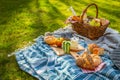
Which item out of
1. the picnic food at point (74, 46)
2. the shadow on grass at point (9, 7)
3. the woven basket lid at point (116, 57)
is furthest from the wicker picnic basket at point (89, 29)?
the shadow on grass at point (9, 7)

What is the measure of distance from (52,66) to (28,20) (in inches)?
87.3

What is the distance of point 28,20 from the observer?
641 centimetres

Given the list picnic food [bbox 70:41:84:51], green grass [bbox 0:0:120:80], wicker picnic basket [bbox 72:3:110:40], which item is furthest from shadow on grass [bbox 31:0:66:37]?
picnic food [bbox 70:41:84:51]

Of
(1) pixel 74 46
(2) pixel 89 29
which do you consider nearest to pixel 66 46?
(1) pixel 74 46

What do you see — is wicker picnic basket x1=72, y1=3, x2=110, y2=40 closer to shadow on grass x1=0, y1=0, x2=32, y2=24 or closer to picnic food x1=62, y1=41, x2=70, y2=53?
picnic food x1=62, y1=41, x2=70, y2=53

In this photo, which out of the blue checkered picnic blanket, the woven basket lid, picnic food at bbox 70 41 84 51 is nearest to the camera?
the blue checkered picnic blanket

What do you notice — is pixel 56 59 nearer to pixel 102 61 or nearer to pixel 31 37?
pixel 102 61

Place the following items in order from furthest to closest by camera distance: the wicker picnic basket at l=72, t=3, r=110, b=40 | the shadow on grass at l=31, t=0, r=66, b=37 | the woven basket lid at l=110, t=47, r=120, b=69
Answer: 1. the shadow on grass at l=31, t=0, r=66, b=37
2. the wicker picnic basket at l=72, t=3, r=110, b=40
3. the woven basket lid at l=110, t=47, r=120, b=69

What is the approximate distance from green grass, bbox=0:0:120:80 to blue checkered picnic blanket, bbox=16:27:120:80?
144mm

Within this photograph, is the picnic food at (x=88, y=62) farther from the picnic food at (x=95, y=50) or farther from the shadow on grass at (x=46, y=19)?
the shadow on grass at (x=46, y=19)

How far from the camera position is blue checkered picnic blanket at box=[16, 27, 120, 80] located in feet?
13.4

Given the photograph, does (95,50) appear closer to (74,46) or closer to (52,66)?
(74,46)

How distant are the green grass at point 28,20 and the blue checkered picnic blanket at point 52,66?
0.14 meters

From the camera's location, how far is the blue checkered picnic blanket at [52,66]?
4.08 m
